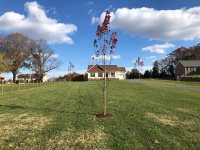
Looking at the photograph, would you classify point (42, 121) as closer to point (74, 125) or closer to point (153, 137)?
point (74, 125)

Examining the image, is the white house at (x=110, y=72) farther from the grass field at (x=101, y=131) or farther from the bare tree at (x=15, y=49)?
the grass field at (x=101, y=131)

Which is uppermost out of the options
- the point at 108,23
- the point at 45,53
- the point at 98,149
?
the point at 45,53

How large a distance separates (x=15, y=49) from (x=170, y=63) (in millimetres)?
63020

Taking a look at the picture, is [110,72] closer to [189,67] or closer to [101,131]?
[189,67]

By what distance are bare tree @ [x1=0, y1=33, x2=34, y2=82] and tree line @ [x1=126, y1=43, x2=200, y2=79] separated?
36414 mm

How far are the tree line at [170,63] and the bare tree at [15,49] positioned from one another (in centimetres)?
3641

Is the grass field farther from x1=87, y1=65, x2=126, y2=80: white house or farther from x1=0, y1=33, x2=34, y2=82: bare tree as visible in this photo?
x1=0, y1=33, x2=34, y2=82: bare tree

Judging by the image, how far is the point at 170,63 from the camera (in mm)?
95062

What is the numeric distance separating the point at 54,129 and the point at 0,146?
184cm

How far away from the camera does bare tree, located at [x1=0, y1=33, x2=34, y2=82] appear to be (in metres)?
63.7

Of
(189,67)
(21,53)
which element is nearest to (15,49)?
(21,53)

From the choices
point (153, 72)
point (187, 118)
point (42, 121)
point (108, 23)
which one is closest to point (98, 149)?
point (42, 121)

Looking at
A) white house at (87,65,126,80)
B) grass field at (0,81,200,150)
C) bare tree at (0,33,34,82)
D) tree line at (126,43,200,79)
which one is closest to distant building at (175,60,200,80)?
tree line at (126,43,200,79)

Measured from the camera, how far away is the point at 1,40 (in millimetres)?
63375
